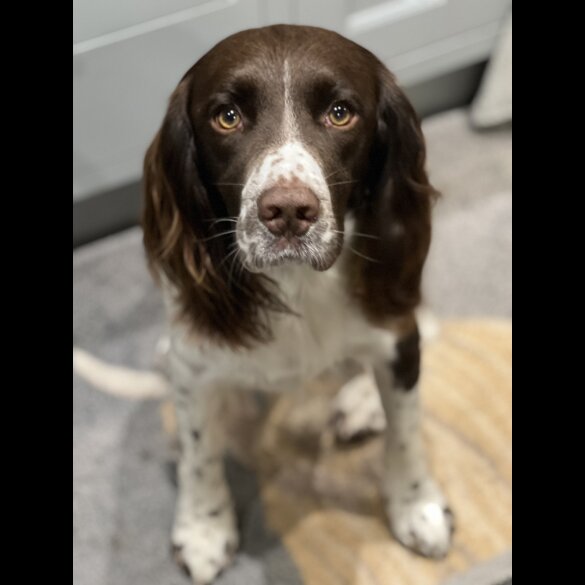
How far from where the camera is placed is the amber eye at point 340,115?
131 centimetres

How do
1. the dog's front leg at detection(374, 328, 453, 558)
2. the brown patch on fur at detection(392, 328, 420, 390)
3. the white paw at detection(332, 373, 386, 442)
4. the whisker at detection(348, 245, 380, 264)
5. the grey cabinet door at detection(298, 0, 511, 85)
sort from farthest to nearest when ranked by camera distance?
the grey cabinet door at detection(298, 0, 511, 85) → the white paw at detection(332, 373, 386, 442) → the dog's front leg at detection(374, 328, 453, 558) → the brown patch on fur at detection(392, 328, 420, 390) → the whisker at detection(348, 245, 380, 264)

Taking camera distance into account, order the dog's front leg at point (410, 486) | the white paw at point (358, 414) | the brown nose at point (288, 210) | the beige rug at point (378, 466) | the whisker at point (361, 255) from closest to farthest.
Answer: the brown nose at point (288, 210), the whisker at point (361, 255), the dog's front leg at point (410, 486), the beige rug at point (378, 466), the white paw at point (358, 414)

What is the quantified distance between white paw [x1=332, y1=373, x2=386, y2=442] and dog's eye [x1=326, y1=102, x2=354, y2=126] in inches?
31.0

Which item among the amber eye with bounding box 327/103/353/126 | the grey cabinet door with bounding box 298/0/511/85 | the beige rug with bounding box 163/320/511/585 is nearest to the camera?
the amber eye with bounding box 327/103/353/126

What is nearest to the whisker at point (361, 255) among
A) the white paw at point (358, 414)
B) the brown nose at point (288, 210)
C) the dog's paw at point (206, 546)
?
the brown nose at point (288, 210)

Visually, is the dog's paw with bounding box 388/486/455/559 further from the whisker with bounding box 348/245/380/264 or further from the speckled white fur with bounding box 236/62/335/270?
the speckled white fur with bounding box 236/62/335/270

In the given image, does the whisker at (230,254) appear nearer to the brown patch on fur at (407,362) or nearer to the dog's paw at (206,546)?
the brown patch on fur at (407,362)

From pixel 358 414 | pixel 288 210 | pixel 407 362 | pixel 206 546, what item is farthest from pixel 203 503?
pixel 288 210

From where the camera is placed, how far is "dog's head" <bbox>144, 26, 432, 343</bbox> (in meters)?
1.26

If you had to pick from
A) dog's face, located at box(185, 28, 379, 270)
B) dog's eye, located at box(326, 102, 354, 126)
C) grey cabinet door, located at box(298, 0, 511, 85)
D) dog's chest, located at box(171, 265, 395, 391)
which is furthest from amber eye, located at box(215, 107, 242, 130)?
grey cabinet door, located at box(298, 0, 511, 85)

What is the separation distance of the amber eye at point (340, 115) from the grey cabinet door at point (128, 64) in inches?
29.9

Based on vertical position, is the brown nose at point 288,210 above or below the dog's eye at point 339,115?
below

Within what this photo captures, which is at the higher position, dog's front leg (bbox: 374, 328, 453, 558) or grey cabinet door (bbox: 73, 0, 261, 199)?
grey cabinet door (bbox: 73, 0, 261, 199)

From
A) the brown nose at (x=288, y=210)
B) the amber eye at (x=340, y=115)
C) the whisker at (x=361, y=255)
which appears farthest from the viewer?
the whisker at (x=361, y=255)
